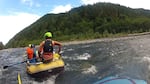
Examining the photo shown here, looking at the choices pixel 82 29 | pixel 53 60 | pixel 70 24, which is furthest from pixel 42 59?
pixel 70 24

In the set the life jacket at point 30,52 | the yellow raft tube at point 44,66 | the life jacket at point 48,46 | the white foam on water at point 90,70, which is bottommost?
the white foam on water at point 90,70

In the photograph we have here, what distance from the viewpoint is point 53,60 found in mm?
19328

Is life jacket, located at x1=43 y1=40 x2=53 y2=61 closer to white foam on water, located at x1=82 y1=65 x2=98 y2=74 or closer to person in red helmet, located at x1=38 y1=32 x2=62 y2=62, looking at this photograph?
person in red helmet, located at x1=38 y1=32 x2=62 y2=62

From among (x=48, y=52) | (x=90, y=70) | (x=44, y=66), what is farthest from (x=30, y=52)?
(x=90, y=70)

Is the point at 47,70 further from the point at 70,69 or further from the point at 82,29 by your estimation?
the point at 82,29

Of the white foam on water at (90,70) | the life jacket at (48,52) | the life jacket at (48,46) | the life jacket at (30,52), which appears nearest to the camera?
the life jacket at (48,46)

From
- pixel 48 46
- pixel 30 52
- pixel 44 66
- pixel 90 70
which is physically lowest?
pixel 90 70

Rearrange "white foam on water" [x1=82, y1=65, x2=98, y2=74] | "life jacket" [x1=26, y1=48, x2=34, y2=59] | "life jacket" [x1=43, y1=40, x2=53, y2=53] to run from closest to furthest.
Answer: "life jacket" [x1=43, y1=40, x2=53, y2=53] → "white foam on water" [x1=82, y1=65, x2=98, y2=74] → "life jacket" [x1=26, y1=48, x2=34, y2=59]

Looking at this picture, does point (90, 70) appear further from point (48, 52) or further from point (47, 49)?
point (47, 49)

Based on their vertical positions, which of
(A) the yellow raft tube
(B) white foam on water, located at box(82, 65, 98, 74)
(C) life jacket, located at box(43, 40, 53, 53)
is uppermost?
(C) life jacket, located at box(43, 40, 53, 53)

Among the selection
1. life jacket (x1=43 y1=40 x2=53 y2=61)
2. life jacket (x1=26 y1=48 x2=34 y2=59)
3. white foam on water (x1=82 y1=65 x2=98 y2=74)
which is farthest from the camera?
life jacket (x1=26 y1=48 x2=34 y2=59)

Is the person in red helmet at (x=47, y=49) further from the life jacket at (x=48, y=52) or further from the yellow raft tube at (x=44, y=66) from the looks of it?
the yellow raft tube at (x=44, y=66)

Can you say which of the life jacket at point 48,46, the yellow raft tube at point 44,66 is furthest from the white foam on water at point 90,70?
the life jacket at point 48,46

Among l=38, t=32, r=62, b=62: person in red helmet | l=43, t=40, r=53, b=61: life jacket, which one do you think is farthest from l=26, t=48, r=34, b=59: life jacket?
l=43, t=40, r=53, b=61: life jacket
